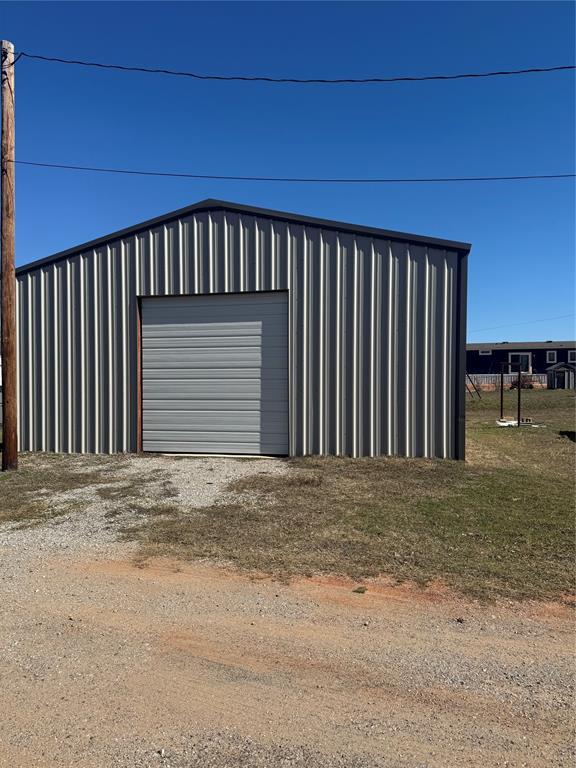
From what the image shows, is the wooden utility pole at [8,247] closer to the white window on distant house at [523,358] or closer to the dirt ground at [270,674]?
the dirt ground at [270,674]

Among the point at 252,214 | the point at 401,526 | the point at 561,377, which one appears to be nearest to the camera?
the point at 401,526

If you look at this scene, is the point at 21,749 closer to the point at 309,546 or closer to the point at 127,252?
the point at 309,546

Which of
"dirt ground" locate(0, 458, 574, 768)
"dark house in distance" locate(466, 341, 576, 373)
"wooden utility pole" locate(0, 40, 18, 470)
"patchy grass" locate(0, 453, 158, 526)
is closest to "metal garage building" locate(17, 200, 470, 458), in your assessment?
"patchy grass" locate(0, 453, 158, 526)

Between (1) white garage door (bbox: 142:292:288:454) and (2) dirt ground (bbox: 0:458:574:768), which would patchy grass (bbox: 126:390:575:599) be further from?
(1) white garage door (bbox: 142:292:288:454)

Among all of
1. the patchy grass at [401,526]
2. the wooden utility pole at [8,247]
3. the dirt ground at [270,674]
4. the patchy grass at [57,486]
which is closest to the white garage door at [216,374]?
the patchy grass at [57,486]

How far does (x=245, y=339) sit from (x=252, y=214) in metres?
2.52

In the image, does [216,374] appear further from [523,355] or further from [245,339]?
[523,355]

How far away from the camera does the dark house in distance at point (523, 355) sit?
178ft

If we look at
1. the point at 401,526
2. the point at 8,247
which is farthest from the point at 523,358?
the point at 401,526

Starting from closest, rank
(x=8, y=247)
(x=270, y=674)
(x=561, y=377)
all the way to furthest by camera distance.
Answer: (x=270, y=674)
(x=8, y=247)
(x=561, y=377)

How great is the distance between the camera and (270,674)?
2.93 metres

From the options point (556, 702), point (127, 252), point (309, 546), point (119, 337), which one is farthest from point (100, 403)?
point (556, 702)

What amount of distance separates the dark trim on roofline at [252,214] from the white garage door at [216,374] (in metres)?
1.52

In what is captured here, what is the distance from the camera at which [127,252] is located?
451 inches
